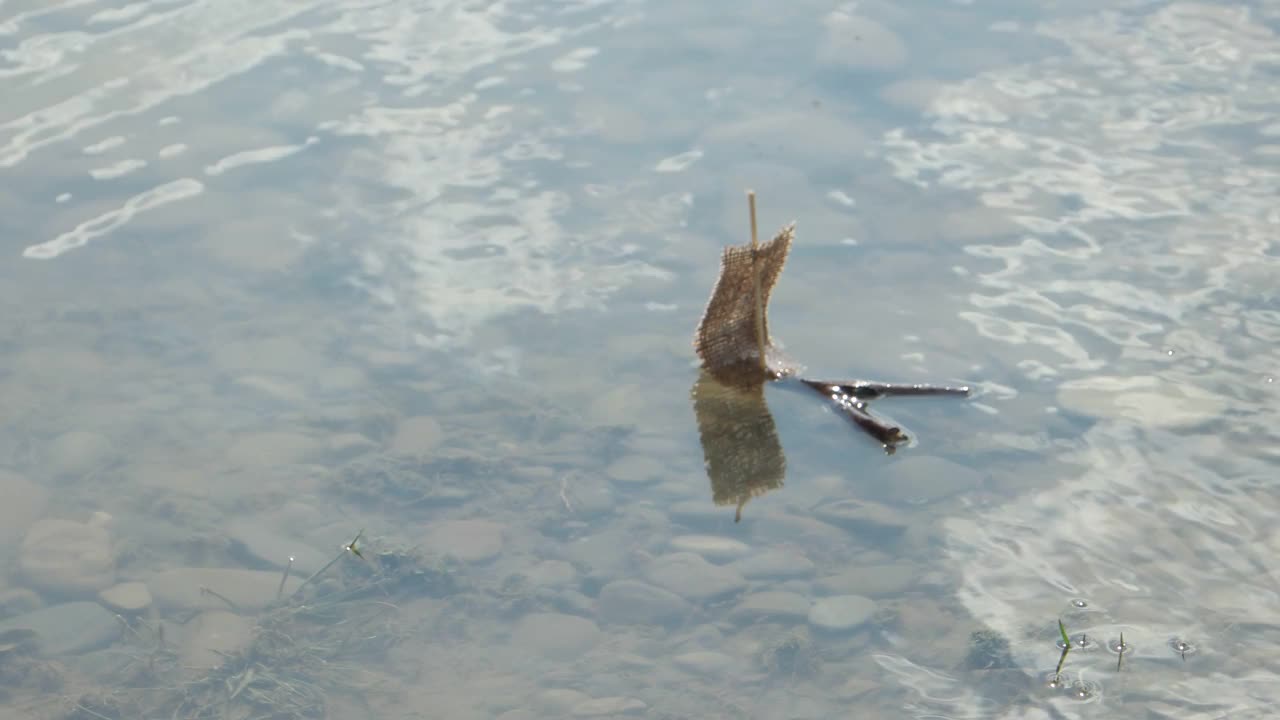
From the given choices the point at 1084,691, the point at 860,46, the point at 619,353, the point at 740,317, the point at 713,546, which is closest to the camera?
the point at 1084,691

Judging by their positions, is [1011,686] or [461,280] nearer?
[1011,686]

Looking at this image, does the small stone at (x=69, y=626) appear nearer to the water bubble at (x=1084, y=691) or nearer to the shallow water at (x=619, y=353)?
the shallow water at (x=619, y=353)

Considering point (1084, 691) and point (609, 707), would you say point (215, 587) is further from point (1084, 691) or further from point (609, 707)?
point (1084, 691)

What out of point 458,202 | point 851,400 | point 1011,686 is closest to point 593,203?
point 458,202

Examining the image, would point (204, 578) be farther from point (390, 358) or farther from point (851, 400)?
point (851, 400)

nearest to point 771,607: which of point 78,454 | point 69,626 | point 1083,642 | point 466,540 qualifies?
point 1083,642

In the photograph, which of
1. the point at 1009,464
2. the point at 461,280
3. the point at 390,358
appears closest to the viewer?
the point at 1009,464

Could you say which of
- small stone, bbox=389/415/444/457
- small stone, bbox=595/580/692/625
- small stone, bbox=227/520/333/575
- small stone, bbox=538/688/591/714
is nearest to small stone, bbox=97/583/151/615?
Result: small stone, bbox=227/520/333/575

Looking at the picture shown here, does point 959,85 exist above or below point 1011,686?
above
